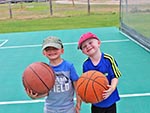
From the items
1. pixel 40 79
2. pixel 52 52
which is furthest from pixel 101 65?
pixel 40 79

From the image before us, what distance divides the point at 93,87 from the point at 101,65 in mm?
231

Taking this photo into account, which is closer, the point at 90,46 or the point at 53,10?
the point at 90,46

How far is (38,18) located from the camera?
17.8m

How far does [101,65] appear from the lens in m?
2.97

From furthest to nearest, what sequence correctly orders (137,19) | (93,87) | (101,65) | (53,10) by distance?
(53,10) < (137,19) < (101,65) < (93,87)

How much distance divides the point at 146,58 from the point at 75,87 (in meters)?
4.90

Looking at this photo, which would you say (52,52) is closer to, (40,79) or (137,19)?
(40,79)

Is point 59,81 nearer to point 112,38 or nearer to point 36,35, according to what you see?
point 112,38

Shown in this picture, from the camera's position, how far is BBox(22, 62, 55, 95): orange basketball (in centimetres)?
289

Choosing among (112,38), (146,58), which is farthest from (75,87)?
(112,38)

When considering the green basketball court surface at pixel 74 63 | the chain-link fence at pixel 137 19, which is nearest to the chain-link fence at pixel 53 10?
the chain-link fence at pixel 137 19

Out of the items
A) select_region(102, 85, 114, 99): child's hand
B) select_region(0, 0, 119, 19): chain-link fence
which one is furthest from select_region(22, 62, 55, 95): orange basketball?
select_region(0, 0, 119, 19): chain-link fence

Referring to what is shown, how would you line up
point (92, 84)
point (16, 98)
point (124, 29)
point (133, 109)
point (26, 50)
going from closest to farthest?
point (92, 84)
point (133, 109)
point (16, 98)
point (26, 50)
point (124, 29)

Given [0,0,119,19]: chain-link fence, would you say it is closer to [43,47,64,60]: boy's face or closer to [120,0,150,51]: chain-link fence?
[120,0,150,51]: chain-link fence
